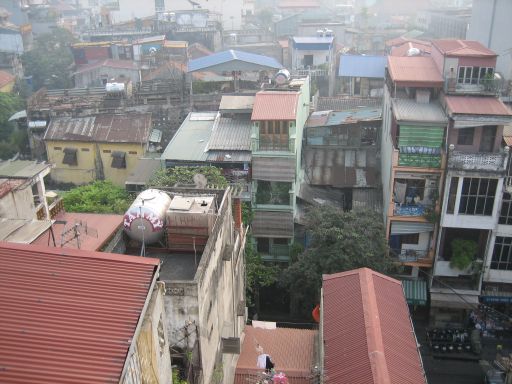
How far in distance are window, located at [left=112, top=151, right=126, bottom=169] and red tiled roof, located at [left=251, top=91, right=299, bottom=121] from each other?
11844 millimetres

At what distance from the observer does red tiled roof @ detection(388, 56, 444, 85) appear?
28158 millimetres

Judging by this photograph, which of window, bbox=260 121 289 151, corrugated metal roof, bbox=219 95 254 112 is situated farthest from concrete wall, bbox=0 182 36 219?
corrugated metal roof, bbox=219 95 254 112

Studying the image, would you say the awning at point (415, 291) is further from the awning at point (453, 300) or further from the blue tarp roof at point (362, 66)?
the blue tarp roof at point (362, 66)

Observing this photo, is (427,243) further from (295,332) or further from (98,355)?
(98,355)

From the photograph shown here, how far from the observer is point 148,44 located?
187 feet

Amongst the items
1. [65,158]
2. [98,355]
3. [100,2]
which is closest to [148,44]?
[65,158]

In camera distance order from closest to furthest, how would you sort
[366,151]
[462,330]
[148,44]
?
[462,330]
[366,151]
[148,44]

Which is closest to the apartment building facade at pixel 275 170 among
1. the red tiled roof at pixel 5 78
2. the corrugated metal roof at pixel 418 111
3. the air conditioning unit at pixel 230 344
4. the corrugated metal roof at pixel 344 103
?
the corrugated metal roof at pixel 418 111

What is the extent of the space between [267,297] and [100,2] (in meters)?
97.9

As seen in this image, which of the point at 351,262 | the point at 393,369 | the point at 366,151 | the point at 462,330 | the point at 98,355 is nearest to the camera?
the point at 98,355

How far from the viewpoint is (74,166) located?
36.3 m

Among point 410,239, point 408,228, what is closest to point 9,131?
point 408,228

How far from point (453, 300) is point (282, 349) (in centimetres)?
1093

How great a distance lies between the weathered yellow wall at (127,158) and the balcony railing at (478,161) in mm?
20676
